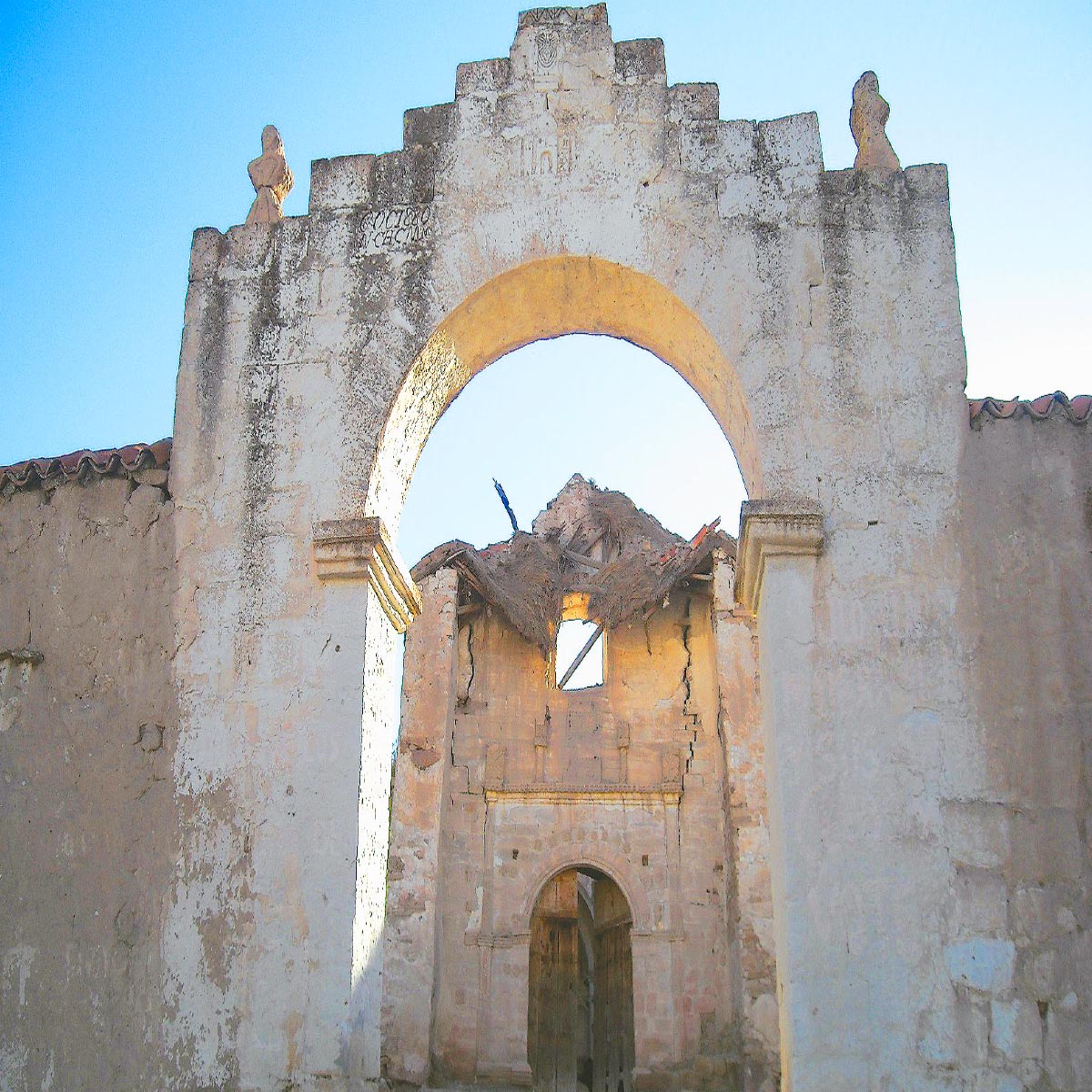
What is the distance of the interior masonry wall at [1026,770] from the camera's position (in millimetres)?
4355

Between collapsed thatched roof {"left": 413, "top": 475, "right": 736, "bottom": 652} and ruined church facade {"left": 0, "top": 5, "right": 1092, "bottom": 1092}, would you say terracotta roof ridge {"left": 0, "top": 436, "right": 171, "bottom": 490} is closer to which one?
ruined church facade {"left": 0, "top": 5, "right": 1092, "bottom": 1092}

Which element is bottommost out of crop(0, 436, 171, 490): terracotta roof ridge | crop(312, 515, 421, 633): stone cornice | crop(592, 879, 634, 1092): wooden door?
crop(592, 879, 634, 1092): wooden door

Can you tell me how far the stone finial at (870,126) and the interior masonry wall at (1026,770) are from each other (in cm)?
163

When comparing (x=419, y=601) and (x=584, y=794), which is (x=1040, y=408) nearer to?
(x=419, y=601)

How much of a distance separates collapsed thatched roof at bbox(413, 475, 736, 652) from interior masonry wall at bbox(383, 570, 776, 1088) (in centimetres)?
54

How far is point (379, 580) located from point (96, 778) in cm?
163

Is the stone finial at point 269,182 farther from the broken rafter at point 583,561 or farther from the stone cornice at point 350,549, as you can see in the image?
the broken rafter at point 583,561

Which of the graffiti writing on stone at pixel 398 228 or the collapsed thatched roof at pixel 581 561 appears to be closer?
the graffiti writing on stone at pixel 398 228

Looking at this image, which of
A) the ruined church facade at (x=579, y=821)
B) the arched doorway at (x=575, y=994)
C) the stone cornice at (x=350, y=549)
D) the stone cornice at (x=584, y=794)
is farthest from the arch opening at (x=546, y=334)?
the arched doorway at (x=575, y=994)

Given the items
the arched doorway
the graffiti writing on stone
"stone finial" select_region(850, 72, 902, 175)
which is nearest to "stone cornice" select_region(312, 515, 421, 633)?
the graffiti writing on stone

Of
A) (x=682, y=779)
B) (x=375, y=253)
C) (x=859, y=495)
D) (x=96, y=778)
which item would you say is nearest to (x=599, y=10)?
(x=375, y=253)

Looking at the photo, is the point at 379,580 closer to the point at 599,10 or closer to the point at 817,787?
the point at 817,787

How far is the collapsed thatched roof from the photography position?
48.0 feet

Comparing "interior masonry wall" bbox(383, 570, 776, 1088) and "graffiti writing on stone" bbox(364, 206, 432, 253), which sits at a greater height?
"graffiti writing on stone" bbox(364, 206, 432, 253)
